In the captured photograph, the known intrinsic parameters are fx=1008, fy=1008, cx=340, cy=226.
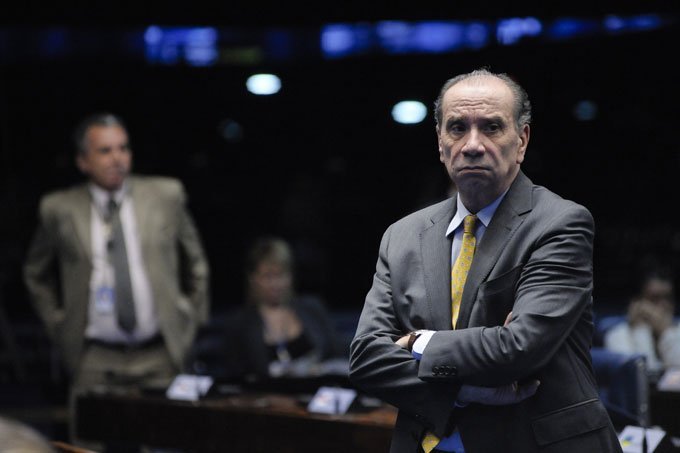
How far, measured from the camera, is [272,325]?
5.22 meters

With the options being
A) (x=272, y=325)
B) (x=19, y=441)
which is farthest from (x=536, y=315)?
(x=272, y=325)

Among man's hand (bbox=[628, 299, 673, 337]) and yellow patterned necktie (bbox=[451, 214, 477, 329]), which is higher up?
yellow patterned necktie (bbox=[451, 214, 477, 329])

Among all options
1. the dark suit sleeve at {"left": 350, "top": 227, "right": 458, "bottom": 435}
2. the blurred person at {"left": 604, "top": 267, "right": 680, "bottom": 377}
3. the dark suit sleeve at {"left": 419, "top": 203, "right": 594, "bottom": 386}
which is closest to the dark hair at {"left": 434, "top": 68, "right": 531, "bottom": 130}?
the dark suit sleeve at {"left": 419, "top": 203, "right": 594, "bottom": 386}

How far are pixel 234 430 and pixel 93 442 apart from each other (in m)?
0.78

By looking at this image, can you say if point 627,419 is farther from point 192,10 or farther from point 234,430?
point 192,10

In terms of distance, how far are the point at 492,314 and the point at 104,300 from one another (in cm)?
262

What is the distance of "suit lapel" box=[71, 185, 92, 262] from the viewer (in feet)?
14.3

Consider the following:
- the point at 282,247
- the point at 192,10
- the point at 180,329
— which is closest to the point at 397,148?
the point at 192,10

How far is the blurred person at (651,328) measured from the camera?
5.50 m

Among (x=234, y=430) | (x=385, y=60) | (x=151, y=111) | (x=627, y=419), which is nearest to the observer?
(x=627, y=419)

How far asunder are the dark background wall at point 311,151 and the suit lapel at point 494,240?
677 centimetres

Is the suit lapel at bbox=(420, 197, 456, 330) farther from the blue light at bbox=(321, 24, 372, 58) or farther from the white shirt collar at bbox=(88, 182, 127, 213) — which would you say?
the blue light at bbox=(321, 24, 372, 58)

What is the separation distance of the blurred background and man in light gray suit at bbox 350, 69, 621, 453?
6.32m

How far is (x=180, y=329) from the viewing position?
4.46 metres
